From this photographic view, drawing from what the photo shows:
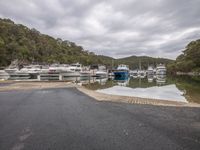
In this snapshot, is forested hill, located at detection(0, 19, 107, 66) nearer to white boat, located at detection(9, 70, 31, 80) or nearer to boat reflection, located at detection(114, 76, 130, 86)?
white boat, located at detection(9, 70, 31, 80)

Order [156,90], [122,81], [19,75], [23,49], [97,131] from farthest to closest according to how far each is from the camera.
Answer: [23,49]
[122,81]
[19,75]
[156,90]
[97,131]

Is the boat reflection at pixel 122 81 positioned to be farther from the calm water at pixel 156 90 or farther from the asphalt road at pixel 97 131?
the asphalt road at pixel 97 131

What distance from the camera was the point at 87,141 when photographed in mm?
6070

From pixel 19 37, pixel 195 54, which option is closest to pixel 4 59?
pixel 19 37

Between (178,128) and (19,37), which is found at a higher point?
(19,37)

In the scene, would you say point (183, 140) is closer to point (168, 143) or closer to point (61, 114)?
point (168, 143)

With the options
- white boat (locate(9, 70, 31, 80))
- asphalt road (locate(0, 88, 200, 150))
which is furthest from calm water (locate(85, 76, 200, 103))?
white boat (locate(9, 70, 31, 80))

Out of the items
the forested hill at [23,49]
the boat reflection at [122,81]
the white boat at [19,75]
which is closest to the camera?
the boat reflection at [122,81]

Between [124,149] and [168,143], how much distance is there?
1.30 metres

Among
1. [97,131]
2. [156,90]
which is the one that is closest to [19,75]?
[156,90]

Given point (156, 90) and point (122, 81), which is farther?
point (122, 81)

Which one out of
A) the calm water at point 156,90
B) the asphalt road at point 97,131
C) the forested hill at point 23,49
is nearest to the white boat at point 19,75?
the calm water at point 156,90

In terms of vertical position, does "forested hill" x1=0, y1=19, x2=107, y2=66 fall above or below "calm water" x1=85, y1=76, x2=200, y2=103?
above

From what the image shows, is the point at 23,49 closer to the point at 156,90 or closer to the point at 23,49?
the point at 23,49
